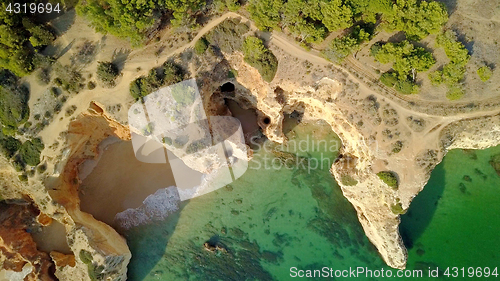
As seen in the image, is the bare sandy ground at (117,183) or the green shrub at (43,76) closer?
the green shrub at (43,76)

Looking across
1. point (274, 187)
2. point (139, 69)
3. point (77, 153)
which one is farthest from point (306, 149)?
point (77, 153)

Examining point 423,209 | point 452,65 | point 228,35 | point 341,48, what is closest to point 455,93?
point 452,65

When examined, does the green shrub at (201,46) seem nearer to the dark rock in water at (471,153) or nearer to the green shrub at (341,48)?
the green shrub at (341,48)

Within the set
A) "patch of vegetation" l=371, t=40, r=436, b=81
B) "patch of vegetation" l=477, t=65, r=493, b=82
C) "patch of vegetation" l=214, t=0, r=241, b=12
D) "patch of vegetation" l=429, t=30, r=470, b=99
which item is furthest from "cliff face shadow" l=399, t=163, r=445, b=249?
"patch of vegetation" l=214, t=0, r=241, b=12

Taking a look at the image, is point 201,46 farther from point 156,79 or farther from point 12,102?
point 12,102

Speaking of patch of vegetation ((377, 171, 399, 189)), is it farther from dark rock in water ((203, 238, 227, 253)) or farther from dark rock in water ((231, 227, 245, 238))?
dark rock in water ((203, 238, 227, 253))

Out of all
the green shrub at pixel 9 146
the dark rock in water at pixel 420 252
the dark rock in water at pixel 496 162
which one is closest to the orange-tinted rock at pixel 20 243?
the green shrub at pixel 9 146
